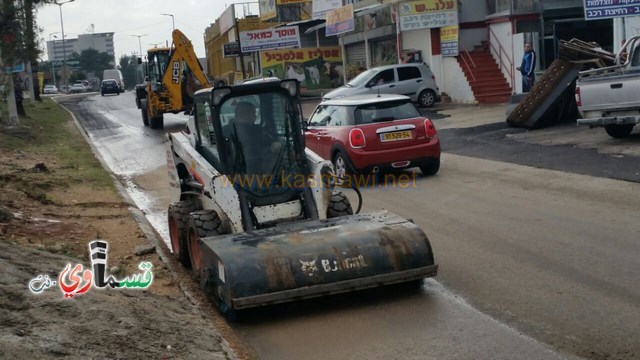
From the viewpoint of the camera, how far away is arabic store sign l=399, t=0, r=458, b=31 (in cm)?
3288

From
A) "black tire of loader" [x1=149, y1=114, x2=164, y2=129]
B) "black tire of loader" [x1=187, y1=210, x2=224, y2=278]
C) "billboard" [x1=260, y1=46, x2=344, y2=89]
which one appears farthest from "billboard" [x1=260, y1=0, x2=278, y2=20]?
"black tire of loader" [x1=187, y1=210, x2=224, y2=278]

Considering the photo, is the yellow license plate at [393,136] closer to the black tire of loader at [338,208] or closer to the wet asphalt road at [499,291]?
the wet asphalt road at [499,291]

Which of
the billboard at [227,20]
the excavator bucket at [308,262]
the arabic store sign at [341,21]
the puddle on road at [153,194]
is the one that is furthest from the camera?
the billboard at [227,20]

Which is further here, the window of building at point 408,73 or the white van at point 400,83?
the window of building at point 408,73

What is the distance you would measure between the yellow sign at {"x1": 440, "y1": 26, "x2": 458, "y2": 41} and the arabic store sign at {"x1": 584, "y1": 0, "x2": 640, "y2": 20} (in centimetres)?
1237

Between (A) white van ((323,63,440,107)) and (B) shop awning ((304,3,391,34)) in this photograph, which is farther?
(B) shop awning ((304,3,391,34))

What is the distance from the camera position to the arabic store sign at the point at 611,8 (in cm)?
1952

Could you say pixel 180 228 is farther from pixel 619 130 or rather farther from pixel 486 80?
pixel 486 80

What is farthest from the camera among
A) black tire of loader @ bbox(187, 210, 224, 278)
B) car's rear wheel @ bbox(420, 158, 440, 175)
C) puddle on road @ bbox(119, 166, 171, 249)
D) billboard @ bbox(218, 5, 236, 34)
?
billboard @ bbox(218, 5, 236, 34)

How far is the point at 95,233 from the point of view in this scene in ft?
37.3

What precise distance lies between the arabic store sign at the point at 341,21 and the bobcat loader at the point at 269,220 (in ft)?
108

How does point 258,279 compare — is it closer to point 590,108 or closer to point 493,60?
point 590,108

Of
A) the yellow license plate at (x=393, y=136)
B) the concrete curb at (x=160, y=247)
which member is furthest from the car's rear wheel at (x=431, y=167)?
the concrete curb at (x=160, y=247)

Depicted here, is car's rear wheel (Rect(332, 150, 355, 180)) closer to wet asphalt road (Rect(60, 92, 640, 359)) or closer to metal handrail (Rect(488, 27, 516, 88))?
wet asphalt road (Rect(60, 92, 640, 359))
